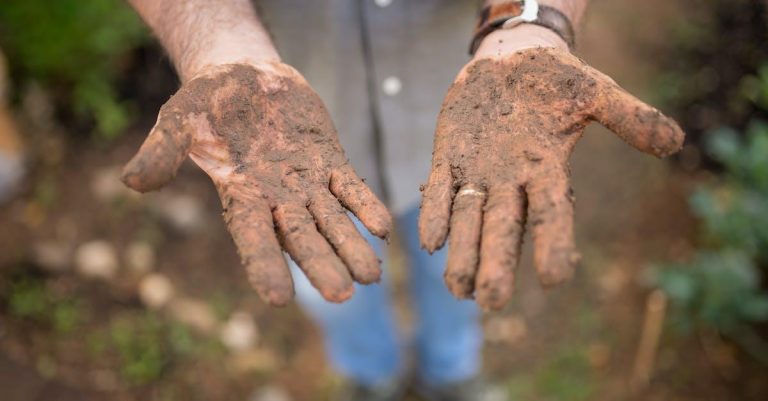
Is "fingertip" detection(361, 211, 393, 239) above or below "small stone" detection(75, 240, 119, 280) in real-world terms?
above

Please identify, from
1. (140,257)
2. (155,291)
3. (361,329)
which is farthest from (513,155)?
(140,257)

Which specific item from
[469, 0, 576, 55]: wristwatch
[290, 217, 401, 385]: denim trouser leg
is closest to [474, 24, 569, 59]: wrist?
[469, 0, 576, 55]: wristwatch

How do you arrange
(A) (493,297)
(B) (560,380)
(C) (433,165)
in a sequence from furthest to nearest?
(B) (560,380), (C) (433,165), (A) (493,297)

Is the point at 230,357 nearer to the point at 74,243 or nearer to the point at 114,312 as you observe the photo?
the point at 114,312

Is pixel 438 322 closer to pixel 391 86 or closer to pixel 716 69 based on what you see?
pixel 391 86

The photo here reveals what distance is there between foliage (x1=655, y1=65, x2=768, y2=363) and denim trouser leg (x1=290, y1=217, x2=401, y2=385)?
3.02 ft

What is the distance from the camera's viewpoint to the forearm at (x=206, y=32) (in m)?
1.52

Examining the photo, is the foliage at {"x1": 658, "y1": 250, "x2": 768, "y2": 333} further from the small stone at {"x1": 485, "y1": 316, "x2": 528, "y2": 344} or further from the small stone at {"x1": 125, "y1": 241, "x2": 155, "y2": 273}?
the small stone at {"x1": 125, "y1": 241, "x2": 155, "y2": 273}

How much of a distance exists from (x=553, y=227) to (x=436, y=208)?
0.21 m

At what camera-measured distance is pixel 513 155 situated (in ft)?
4.50

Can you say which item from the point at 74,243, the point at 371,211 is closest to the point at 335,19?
the point at 371,211

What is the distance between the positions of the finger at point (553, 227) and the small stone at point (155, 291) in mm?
1755

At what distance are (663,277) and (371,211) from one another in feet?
4.53

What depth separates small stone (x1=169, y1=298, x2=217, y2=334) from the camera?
2582 mm
